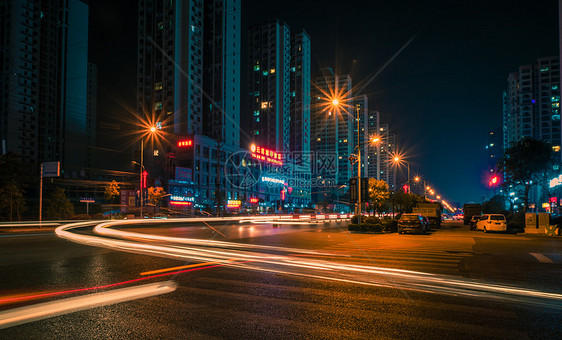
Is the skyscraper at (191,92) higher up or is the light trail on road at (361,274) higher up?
the skyscraper at (191,92)

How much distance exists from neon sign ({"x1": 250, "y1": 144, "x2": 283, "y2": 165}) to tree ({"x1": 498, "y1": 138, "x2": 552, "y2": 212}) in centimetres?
6099

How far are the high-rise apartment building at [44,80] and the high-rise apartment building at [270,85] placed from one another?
61.6 metres

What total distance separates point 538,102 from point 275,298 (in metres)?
165

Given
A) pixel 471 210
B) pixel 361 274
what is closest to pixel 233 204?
pixel 471 210

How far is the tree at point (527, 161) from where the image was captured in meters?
44.3

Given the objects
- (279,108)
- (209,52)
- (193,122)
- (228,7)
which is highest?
(228,7)

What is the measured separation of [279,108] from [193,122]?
52.2 metres

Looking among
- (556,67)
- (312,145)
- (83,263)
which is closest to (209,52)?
(312,145)

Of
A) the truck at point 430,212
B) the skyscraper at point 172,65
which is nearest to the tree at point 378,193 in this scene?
the truck at point 430,212

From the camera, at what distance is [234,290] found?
7.05 metres

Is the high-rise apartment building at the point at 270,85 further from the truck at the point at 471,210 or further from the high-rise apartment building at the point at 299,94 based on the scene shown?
the truck at the point at 471,210

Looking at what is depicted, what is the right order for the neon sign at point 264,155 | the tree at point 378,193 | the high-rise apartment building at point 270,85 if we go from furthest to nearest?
the high-rise apartment building at point 270,85, the neon sign at point 264,155, the tree at point 378,193

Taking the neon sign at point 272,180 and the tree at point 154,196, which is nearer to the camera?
the tree at point 154,196

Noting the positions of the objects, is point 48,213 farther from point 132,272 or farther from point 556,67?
point 556,67
